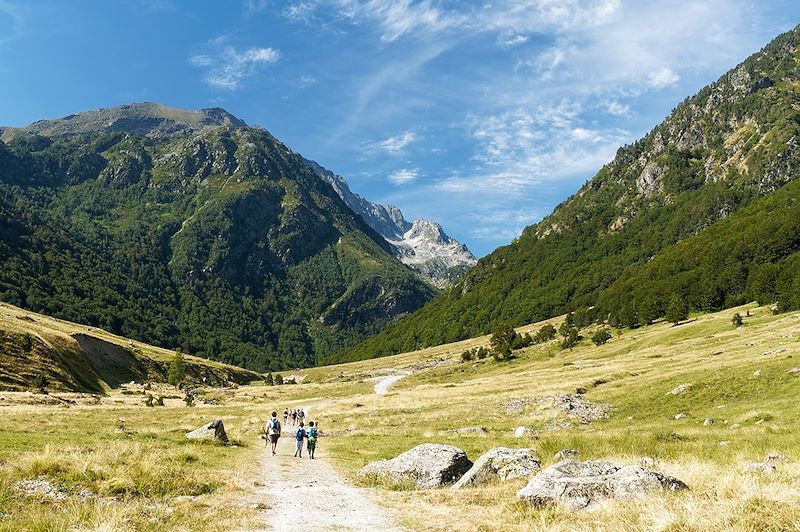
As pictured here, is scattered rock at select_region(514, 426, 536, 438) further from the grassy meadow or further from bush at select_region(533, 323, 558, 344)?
bush at select_region(533, 323, 558, 344)

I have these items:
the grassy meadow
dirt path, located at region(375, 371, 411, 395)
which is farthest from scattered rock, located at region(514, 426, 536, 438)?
dirt path, located at region(375, 371, 411, 395)

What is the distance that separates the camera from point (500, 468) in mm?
17797

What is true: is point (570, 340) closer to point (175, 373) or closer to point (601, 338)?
point (601, 338)

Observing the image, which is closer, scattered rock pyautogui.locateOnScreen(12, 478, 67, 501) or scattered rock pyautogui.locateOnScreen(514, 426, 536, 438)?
scattered rock pyautogui.locateOnScreen(12, 478, 67, 501)

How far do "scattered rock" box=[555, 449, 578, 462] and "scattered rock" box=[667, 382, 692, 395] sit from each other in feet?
68.8

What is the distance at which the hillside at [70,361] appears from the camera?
2980 inches

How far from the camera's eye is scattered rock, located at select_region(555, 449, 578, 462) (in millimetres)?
20016

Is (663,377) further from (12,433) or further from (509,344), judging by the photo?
(509,344)

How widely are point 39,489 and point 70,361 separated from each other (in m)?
94.1

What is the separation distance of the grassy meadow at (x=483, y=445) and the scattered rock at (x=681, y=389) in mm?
850

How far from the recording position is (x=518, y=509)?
12.5m

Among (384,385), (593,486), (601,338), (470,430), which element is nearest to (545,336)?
(601,338)

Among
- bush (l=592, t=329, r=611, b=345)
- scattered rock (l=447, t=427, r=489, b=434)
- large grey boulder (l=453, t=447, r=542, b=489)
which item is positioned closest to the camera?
large grey boulder (l=453, t=447, r=542, b=489)

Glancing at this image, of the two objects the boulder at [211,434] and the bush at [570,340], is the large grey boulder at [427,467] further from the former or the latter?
the bush at [570,340]
